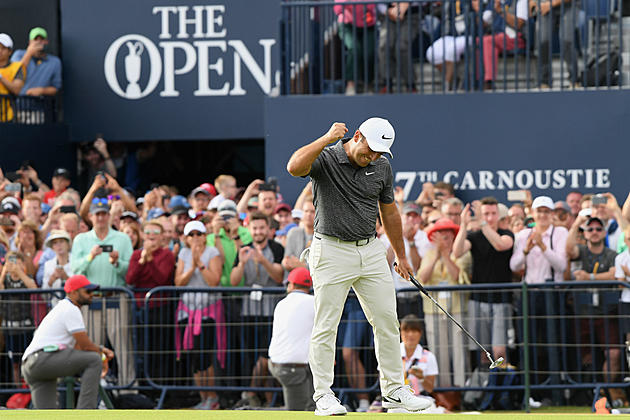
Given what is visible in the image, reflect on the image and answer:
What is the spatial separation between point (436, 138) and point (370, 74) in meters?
1.31

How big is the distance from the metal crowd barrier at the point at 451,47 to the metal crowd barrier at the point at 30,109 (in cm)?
455

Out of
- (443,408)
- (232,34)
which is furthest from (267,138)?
(443,408)

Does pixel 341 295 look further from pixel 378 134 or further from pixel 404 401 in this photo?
pixel 378 134

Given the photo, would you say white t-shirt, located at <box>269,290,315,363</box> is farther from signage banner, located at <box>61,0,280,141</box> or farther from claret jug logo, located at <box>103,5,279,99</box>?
claret jug logo, located at <box>103,5,279,99</box>

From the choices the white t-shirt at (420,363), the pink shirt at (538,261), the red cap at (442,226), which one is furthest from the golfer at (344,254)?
the pink shirt at (538,261)

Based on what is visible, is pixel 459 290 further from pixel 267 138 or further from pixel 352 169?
pixel 267 138

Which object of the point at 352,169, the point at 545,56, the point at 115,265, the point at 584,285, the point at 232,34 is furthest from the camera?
the point at 232,34

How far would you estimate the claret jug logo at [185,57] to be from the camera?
62.9 feet

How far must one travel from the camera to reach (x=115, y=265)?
12.6 metres

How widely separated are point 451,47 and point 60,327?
6.97 meters

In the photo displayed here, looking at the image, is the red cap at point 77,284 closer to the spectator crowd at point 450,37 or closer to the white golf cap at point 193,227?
the white golf cap at point 193,227

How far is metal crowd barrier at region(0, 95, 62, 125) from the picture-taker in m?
18.5

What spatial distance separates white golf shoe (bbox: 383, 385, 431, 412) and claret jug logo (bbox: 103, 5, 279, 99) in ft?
37.7

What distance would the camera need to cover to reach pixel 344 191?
804 cm
